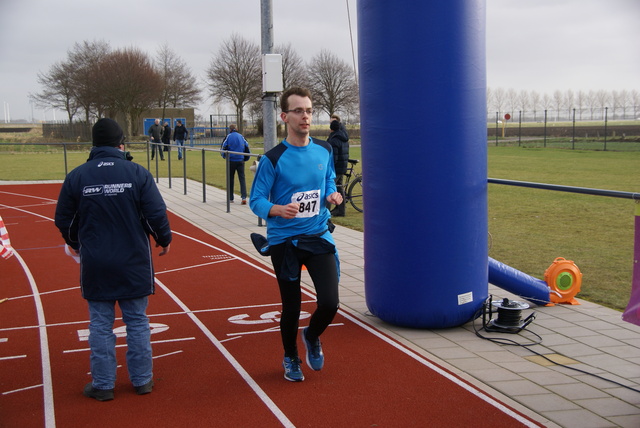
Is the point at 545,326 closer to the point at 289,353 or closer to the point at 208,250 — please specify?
the point at 289,353

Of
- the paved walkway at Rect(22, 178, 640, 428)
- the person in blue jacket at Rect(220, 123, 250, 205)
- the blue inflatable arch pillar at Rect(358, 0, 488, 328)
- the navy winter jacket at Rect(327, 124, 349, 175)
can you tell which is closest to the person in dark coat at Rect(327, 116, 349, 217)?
the navy winter jacket at Rect(327, 124, 349, 175)

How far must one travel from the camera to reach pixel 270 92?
36.9ft

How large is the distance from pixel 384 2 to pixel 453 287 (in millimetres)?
2441

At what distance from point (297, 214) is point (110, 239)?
1.23 m

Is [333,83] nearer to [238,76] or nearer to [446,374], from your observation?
[238,76]

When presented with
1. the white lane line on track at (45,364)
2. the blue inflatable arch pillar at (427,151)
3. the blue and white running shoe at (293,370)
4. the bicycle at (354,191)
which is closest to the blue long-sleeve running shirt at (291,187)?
the blue and white running shoe at (293,370)

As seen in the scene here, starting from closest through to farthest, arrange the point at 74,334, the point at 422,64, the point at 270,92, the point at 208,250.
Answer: the point at 422,64, the point at 74,334, the point at 208,250, the point at 270,92

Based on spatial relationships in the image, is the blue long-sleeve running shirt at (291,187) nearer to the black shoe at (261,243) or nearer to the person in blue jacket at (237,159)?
the black shoe at (261,243)

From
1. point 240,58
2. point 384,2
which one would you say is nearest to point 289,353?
point 384,2

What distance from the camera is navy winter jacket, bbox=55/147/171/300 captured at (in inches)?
175

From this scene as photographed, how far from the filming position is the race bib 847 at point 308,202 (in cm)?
461

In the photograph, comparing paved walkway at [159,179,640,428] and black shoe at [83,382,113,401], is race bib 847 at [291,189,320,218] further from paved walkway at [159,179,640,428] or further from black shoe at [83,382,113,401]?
black shoe at [83,382,113,401]

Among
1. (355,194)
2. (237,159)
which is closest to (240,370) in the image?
(355,194)

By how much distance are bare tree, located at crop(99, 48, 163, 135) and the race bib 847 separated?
55.3m
